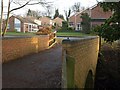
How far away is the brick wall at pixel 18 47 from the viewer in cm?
1295

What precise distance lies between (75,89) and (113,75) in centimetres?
1195

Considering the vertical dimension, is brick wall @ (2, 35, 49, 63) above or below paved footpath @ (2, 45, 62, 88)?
above

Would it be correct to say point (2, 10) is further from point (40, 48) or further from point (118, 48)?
point (118, 48)

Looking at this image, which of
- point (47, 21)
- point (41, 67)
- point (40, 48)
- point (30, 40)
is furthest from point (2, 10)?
point (47, 21)

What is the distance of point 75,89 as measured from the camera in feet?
28.4

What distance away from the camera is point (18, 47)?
14734 mm

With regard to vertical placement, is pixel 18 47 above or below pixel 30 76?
above

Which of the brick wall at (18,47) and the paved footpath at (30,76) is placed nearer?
the paved footpath at (30,76)

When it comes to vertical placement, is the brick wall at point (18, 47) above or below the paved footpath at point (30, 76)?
above

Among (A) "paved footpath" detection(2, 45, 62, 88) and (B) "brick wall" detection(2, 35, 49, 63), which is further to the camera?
(B) "brick wall" detection(2, 35, 49, 63)

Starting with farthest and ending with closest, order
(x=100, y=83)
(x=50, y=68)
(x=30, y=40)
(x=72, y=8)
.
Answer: (x=72, y=8) → (x=100, y=83) → (x=30, y=40) → (x=50, y=68)

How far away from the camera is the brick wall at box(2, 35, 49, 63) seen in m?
12.9

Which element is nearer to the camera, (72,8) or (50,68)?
(50,68)

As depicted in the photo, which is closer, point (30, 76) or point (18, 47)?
point (30, 76)
